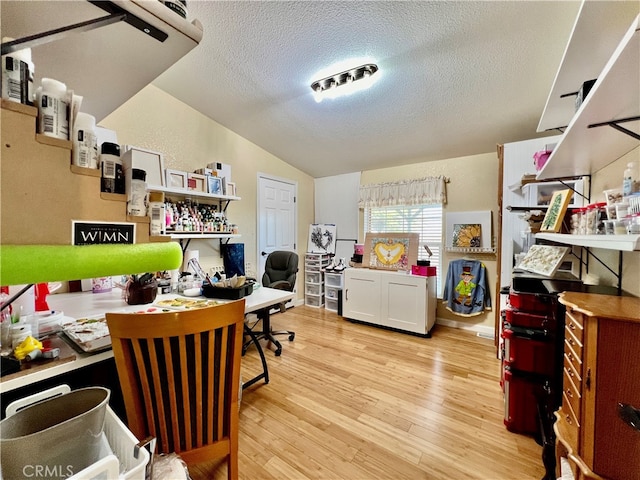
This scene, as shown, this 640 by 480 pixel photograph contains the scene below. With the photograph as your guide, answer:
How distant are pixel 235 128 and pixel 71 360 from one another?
3.16 meters

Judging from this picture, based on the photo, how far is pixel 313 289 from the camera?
4539 millimetres

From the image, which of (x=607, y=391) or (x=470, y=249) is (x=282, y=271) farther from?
(x=607, y=391)

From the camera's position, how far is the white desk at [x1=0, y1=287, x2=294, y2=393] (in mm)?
860

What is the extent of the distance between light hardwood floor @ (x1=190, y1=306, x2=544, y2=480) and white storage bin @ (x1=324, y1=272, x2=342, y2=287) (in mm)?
1452

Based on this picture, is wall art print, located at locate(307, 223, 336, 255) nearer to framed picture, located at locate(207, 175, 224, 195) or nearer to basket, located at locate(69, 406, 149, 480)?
framed picture, located at locate(207, 175, 224, 195)

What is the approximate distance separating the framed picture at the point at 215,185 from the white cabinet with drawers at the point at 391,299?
6.57 feet

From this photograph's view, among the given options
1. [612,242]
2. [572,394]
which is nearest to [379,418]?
[572,394]

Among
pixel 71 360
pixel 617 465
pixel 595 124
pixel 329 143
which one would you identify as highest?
pixel 329 143

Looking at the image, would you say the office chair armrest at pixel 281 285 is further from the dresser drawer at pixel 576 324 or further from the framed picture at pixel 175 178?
the dresser drawer at pixel 576 324

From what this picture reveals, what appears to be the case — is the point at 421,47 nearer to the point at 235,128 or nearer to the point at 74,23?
the point at 74,23

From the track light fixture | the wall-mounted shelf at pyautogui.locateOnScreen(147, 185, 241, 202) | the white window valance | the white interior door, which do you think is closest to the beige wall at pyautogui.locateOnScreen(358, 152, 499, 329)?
the white window valance

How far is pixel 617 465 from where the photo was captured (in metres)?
0.80

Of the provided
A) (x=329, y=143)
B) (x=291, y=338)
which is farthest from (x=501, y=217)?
(x=291, y=338)

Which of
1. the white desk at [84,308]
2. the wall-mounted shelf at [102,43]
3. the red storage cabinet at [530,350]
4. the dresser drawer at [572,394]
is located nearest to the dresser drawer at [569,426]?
the dresser drawer at [572,394]
